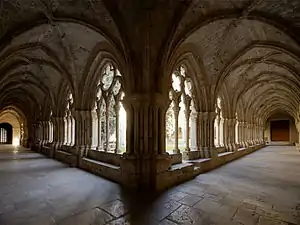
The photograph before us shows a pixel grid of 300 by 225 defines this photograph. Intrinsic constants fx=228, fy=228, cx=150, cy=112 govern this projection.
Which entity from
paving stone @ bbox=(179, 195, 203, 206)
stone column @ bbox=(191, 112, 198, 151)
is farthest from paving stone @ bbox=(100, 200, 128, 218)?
stone column @ bbox=(191, 112, 198, 151)

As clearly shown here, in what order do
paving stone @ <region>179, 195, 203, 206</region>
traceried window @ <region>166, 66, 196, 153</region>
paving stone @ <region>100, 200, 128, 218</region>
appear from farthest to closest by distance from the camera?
traceried window @ <region>166, 66, 196, 153</region> < paving stone @ <region>179, 195, 203, 206</region> < paving stone @ <region>100, 200, 128, 218</region>

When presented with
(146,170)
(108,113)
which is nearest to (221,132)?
(108,113)

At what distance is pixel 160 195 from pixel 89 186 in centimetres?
126

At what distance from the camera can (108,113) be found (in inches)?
222

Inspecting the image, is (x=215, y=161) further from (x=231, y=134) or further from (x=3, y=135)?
(x=3, y=135)

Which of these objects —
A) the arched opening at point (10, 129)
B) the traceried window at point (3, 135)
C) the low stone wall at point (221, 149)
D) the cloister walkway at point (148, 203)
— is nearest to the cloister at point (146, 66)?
the low stone wall at point (221, 149)

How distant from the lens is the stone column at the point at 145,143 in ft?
12.4

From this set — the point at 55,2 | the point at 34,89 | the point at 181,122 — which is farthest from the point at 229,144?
the point at 34,89

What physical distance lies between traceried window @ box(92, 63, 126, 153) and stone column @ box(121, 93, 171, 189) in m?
1.19

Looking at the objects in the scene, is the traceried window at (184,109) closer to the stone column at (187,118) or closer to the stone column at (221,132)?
the stone column at (187,118)

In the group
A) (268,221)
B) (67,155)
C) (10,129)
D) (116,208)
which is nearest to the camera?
(268,221)

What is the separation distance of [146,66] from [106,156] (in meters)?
2.33

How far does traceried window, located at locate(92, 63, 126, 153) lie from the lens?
211 inches

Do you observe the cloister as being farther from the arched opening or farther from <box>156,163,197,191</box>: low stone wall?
the arched opening
